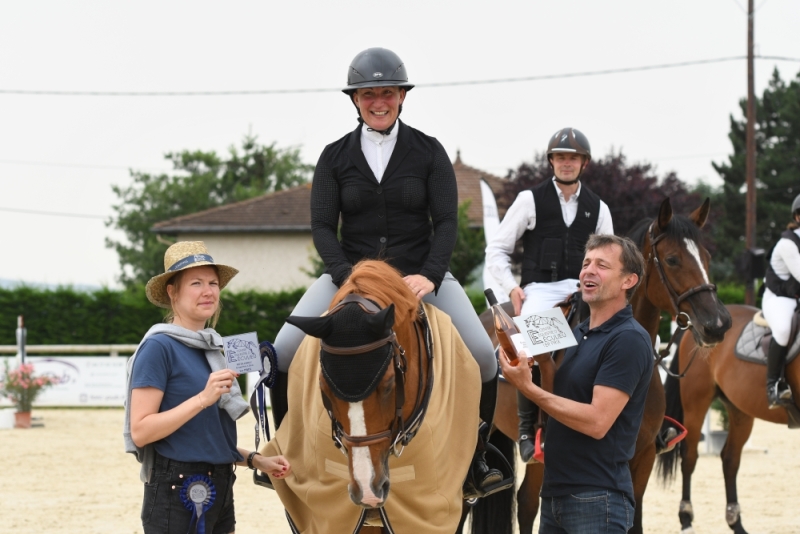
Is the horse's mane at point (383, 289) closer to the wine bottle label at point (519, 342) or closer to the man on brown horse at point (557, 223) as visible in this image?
the wine bottle label at point (519, 342)

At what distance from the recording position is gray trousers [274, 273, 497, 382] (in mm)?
4469

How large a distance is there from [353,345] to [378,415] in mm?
276

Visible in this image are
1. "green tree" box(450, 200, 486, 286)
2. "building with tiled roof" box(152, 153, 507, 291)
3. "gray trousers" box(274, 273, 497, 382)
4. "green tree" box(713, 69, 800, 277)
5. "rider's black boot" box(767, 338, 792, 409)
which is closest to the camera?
"gray trousers" box(274, 273, 497, 382)

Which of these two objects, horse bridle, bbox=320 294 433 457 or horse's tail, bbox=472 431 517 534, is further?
horse's tail, bbox=472 431 517 534

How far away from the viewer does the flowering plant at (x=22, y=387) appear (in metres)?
16.1

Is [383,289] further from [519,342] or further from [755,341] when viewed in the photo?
[755,341]

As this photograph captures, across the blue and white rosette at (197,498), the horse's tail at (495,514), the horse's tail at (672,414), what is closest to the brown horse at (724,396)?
the horse's tail at (672,414)

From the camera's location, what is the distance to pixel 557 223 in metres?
6.24

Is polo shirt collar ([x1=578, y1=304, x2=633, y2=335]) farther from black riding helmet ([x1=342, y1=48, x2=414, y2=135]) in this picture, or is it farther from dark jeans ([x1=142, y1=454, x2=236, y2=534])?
dark jeans ([x1=142, y1=454, x2=236, y2=534])

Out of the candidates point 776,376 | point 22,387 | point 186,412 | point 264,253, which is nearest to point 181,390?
point 186,412

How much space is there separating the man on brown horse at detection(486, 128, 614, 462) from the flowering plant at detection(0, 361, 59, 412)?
12340 mm

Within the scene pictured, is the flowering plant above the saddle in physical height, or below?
below

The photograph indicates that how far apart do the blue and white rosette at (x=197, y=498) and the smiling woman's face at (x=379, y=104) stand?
6.25ft

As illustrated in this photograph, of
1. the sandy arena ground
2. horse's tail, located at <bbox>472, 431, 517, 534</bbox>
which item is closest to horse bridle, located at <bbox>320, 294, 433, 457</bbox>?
horse's tail, located at <bbox>472, 431, 517, 534</bbox>
